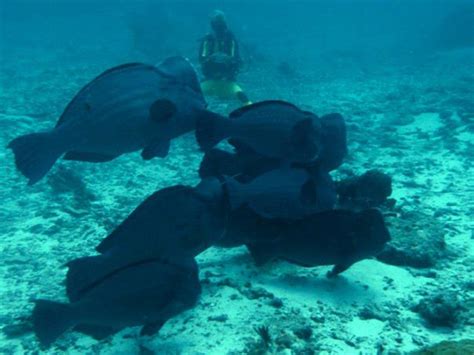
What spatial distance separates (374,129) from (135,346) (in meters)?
9.04

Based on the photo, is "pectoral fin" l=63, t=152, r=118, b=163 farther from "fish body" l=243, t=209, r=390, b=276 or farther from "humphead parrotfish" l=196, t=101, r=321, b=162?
"fish body" l=243, t=209, r=390, b=276

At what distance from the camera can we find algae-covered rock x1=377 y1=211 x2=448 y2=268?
439cm

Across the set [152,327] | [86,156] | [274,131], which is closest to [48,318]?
[152,327]

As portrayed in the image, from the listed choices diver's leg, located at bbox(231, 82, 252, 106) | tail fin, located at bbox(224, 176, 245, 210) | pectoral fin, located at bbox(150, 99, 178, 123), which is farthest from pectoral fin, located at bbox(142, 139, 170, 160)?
diver's leg, located at bbox(231, 82, 252, 106)

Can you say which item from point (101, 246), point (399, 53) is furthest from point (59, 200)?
point (399, 53)

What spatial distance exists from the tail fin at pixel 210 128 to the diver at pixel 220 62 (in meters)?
7.25

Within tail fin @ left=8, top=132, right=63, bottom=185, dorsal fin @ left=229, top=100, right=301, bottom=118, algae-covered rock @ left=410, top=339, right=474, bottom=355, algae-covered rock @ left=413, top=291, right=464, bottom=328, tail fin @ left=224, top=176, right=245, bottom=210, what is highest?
dorsal fin @ left=229, top=100, right=301, bottom=118

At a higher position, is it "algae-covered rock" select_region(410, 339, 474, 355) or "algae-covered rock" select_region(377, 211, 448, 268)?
"algae-covered rock" select_region(377, 211, 448, 268)

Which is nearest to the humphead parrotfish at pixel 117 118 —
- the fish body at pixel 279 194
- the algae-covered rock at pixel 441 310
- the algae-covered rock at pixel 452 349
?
the fish body at pixel 279 194

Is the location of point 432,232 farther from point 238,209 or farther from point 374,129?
point 374,129

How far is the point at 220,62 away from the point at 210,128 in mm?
8208

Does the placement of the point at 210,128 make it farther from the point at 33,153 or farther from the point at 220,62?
the point at 220,62

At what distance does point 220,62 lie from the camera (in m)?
10.9

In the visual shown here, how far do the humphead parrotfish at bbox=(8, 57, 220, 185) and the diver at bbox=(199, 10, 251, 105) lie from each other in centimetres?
744
